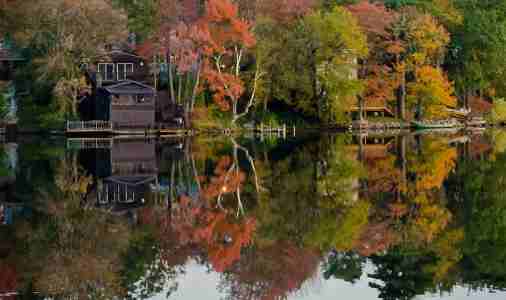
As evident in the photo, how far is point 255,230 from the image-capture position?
1958 cm

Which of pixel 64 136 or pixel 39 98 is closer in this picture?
pixel 64 136

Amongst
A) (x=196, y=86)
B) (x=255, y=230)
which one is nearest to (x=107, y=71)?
(x=196, y=86)

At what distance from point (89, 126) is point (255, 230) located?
47.8 m

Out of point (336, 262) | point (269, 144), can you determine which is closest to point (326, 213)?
point (336, 262)

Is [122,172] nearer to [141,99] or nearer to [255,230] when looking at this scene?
[255,230]

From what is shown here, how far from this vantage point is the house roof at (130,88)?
221 ft

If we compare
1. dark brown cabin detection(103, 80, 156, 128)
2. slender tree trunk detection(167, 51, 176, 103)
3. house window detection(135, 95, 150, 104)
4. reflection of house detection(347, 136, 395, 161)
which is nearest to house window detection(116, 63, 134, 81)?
slender tree trunk detection(167, 51, 176, 103)

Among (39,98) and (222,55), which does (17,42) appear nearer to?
(39,98)

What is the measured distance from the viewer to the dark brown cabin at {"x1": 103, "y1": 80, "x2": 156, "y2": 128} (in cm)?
6719

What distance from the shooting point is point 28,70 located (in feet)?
226

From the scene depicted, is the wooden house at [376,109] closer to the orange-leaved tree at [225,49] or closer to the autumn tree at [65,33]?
the orange-leaved tree at [225,49]

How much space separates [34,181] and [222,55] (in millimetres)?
41595

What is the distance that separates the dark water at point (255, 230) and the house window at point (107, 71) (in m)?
36.8

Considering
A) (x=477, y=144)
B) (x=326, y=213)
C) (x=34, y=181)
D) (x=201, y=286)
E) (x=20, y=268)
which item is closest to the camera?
(x=201, y=286)
